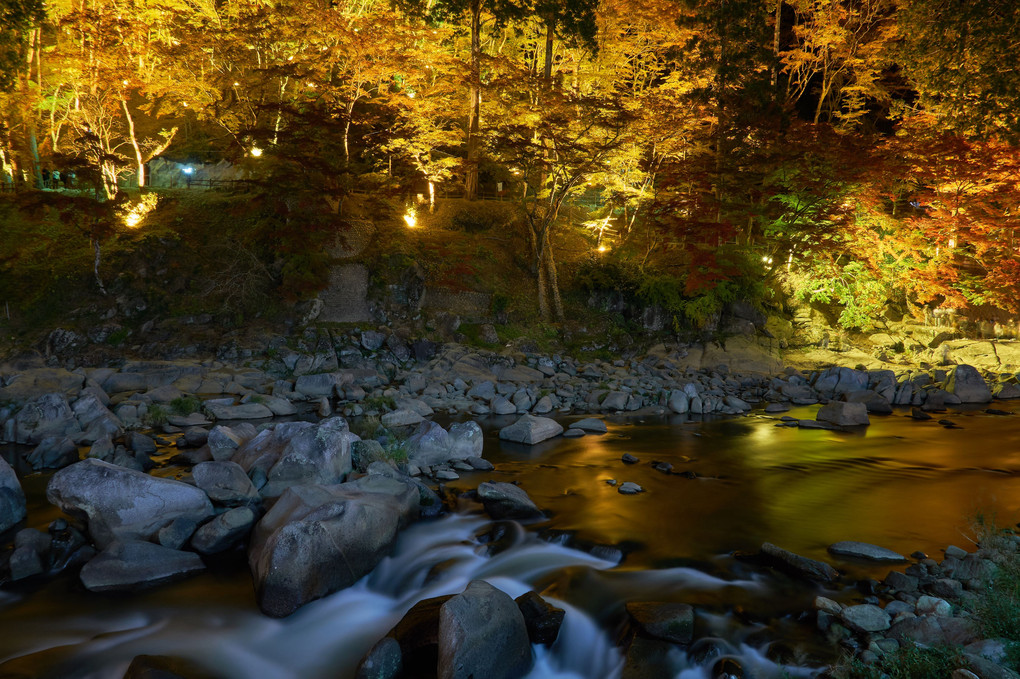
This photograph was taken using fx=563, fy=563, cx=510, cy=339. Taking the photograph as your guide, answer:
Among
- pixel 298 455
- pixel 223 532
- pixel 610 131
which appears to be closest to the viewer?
pixel 223 532

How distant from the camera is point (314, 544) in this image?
535cm

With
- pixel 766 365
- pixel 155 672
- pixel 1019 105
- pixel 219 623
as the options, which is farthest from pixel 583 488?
pixel 766 365

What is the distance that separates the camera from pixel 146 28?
1905cm

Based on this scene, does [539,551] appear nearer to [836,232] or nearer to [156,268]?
[156,268]

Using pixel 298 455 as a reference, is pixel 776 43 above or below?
above

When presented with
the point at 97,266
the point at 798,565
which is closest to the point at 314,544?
the point at 798,565

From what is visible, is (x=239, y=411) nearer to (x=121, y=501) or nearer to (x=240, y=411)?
(x=240, y=411)

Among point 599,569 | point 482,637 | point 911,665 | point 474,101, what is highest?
point 474,101

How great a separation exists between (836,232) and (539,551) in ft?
56.0

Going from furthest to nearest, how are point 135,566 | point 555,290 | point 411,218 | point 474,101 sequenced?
point 411,218
point 474,101
point 555,290
point 135,566

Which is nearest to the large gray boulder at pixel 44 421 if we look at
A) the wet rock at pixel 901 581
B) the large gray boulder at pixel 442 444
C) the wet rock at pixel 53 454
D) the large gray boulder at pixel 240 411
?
the wet rock at pixel 53 454

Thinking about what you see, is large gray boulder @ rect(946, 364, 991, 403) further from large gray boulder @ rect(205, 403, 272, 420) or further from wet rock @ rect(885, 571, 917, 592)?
large gray boulder @ rect(205, 403, 272, 420)

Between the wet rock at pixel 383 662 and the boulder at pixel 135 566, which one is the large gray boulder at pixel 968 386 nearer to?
the wet rock at pixel 383 662

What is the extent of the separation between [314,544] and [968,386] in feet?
53.8
